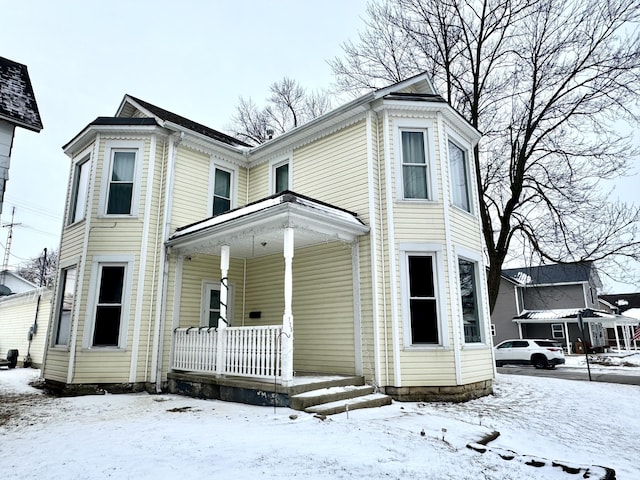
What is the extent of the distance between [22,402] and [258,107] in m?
21.5

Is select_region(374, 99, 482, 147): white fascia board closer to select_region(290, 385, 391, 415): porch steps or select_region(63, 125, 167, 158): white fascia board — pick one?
select_region(63, 125, 167, 158): white fascia board

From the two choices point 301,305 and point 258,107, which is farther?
point 258,107

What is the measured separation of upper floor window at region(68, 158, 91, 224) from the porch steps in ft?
23.4

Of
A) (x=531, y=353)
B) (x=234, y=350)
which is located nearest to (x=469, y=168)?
(x=234, y=350)

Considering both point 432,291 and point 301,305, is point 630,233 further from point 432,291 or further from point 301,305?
point 301,305

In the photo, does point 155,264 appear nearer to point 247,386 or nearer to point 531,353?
point 247,386

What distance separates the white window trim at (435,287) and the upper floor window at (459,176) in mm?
1609

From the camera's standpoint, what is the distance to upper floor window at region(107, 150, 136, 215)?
Result: 9.80 m

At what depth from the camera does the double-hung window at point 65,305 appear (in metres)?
9.48

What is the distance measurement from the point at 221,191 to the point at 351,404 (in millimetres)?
6991

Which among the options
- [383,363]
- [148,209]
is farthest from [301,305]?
[148,209]

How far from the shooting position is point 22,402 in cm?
773

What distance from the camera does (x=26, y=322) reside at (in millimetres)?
16422

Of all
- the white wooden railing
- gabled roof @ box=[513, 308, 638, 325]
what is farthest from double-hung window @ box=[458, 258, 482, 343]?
gabled roof @ box=[513, 308, 638, 325]
